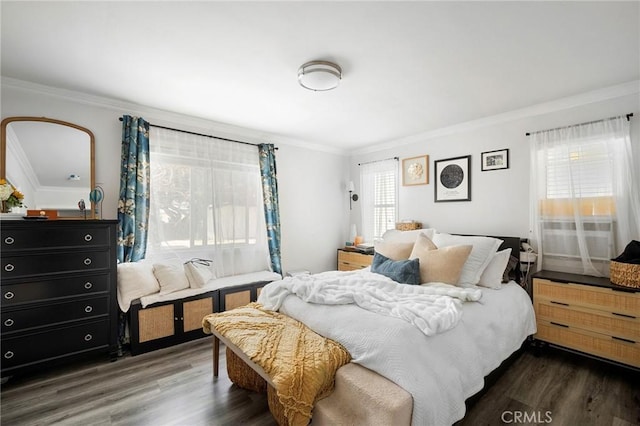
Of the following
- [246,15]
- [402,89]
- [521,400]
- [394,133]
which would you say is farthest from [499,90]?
[521,400]

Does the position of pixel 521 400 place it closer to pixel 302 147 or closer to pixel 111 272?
pixel 111 272

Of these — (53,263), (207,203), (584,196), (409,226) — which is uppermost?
(207,203)

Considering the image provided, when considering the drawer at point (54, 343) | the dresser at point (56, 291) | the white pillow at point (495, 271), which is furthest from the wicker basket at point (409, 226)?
the drawer at point (54, 343)

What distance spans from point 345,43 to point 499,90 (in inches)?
65.9

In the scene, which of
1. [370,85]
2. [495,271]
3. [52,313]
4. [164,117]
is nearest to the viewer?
[52,313]

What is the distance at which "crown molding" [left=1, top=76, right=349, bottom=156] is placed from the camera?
2.61 m

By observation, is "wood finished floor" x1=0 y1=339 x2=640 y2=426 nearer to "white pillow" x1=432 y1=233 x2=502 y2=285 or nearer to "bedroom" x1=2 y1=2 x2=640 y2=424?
"white pillow" x1=432 y1=233 x2=502 y2=285

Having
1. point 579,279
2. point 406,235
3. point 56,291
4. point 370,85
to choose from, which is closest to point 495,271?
point 579,279

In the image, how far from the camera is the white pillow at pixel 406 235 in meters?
3.43

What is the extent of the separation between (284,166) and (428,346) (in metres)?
3.30

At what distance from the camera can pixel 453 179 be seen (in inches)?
150

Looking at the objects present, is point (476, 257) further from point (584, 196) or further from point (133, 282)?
point (133, 282)
